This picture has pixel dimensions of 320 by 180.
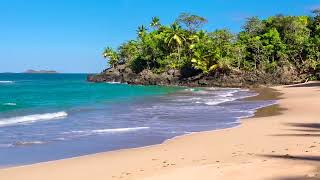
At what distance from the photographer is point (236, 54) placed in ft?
243

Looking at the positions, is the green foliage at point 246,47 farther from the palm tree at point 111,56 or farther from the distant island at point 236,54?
the palm tree at point 111,56

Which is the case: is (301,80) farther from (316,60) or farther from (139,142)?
(139,142)

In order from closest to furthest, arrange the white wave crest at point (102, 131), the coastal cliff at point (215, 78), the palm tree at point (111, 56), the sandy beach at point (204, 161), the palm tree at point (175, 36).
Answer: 1. the sandy beach at point (204, 161)
2. the white wave crest at point (102, 131)
3. the coastal cliff at point (215, 78)
4. the palm tree at point (175, 36)
5. the palm tree at point (111, 56)

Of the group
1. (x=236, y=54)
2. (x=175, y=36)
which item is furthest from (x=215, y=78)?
(x=175, y=36)

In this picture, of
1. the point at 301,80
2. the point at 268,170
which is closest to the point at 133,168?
the point at 268,170

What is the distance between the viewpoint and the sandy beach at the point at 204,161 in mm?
10148

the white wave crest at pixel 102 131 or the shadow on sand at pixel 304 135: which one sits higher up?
the shadow on sand at pixel 304 135

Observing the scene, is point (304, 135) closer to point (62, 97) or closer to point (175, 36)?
point (62, 97)

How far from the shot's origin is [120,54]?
10625 centimetres

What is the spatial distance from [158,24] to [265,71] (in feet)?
112

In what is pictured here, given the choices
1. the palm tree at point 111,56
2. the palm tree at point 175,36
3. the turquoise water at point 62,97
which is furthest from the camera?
the palm tree at point 111,56

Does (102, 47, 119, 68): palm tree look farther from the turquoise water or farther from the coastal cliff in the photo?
the turquoise water

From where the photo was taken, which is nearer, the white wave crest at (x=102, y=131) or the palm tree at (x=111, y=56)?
the white wave crest at (x=102, y=131)

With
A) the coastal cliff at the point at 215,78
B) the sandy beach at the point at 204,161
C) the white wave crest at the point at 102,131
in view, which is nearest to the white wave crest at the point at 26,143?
the white wave crest at the point at 102,131
